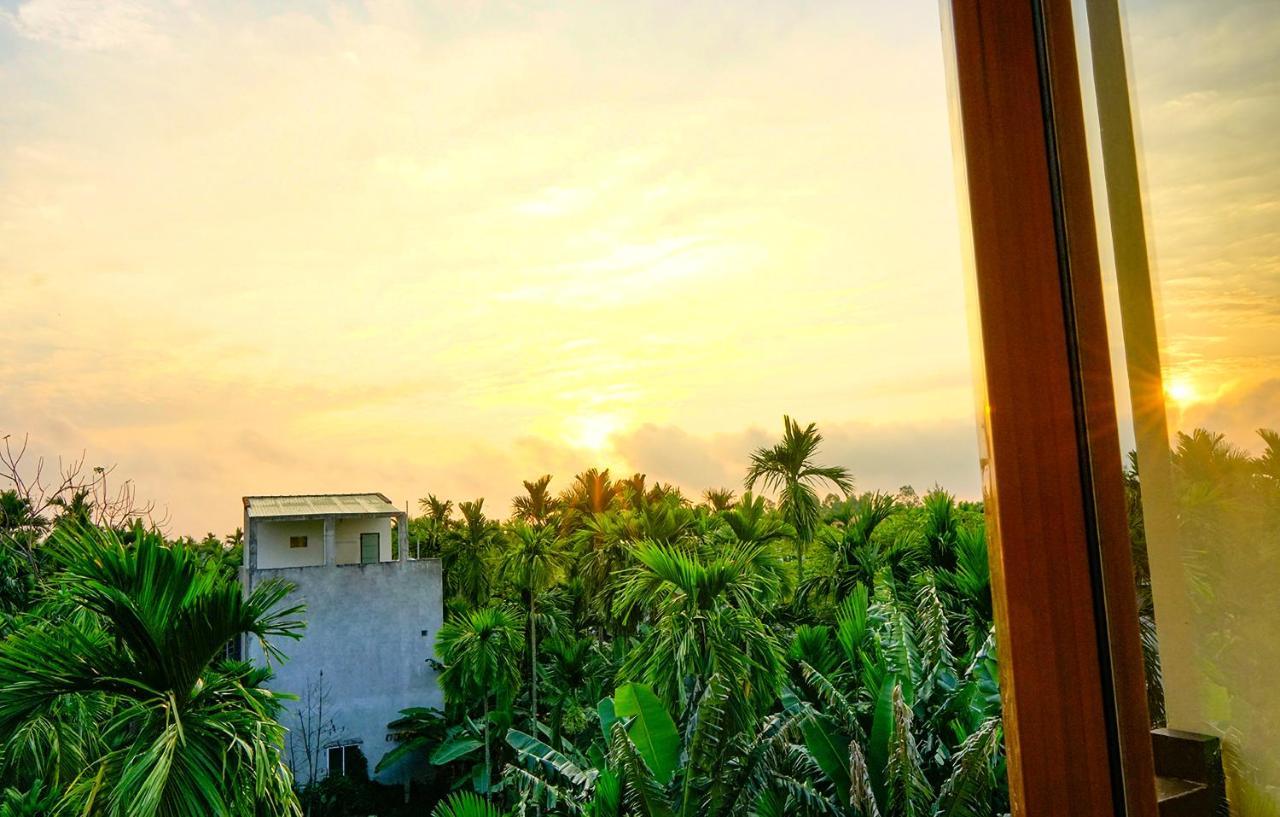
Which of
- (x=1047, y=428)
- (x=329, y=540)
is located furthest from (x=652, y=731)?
(x=329, y=540)

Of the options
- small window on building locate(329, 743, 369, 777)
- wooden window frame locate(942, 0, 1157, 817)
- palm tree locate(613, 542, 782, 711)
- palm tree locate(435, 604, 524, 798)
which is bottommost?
small window on building locate(329, 743, 369, 777)

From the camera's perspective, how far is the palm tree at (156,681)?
3100mm

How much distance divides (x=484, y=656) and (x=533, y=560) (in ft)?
5.42

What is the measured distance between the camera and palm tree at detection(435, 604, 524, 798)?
42.2 feet

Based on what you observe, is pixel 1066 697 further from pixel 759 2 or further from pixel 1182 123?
pixel 759 2

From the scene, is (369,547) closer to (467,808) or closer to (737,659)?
(737,659)

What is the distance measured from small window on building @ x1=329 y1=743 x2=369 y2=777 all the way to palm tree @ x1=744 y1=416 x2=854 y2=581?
902cm

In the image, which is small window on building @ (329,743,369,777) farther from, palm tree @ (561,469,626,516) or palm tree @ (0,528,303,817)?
palm tree @ (0,528,303,817)

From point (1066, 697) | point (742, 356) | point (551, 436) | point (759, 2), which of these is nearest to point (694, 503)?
point (742, 356)

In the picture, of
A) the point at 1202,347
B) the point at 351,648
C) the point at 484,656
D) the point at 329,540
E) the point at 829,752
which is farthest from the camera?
the point at 329,540

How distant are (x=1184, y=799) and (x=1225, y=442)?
0.72 ft

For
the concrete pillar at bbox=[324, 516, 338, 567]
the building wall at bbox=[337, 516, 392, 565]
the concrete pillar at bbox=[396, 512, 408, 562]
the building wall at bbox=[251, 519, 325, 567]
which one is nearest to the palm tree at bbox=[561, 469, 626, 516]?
the concrete pillar at bbox=[396, 512, 408, 562]

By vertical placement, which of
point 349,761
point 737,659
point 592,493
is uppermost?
point 592,493

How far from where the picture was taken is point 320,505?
17.2 metres
